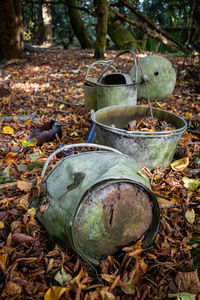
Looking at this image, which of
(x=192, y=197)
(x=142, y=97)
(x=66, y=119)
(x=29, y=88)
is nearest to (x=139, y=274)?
(x=192, y=197)

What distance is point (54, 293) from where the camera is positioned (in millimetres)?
1313

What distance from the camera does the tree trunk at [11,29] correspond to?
6.48 metres

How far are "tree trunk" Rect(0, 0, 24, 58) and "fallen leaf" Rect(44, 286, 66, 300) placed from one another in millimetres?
7425

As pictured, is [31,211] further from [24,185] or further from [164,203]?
[164,203]

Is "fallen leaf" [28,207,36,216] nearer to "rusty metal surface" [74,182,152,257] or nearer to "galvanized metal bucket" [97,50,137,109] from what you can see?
"rusty metal surface" [74,182,152,257]

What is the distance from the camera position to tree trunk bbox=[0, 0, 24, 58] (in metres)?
6.48

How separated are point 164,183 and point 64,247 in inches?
45.1

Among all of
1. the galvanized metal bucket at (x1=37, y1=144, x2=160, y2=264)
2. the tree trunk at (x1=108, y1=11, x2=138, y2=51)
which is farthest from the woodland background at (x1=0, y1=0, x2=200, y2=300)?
the tree trunk at (x1=108, y1=11, x2=138, y2=51)

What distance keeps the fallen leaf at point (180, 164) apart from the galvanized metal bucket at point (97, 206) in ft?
3.12

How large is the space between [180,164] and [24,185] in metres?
1.60

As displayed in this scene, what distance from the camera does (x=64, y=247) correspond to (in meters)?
1.52

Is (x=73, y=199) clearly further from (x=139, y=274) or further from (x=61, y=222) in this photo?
(x=139, y=274)

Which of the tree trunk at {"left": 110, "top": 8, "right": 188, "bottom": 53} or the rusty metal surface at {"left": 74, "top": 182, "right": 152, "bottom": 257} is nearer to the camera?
the rusty metal surface at {"left": 74, "top": 182, "right": 152, "bottom": 257}

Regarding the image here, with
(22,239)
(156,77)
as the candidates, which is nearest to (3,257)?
(22,239)
